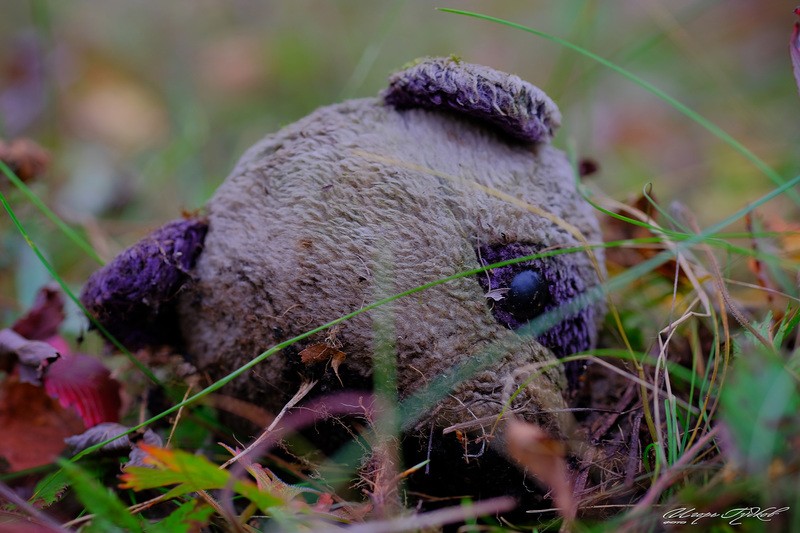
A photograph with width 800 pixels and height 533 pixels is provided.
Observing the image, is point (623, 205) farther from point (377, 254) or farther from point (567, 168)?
point (377, 254)

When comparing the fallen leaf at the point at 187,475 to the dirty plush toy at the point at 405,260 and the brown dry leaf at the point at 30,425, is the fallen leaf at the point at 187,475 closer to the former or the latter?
the dirty plush toy at the point at 405,260

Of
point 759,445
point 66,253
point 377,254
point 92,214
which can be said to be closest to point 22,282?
point 66,253

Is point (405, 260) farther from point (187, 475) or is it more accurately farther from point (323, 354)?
point (187, 475)

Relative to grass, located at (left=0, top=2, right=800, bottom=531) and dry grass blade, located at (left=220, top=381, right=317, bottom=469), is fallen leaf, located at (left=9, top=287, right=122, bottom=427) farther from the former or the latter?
dry grass blade, located at (left=220, top=381, right=317, bottom=469)

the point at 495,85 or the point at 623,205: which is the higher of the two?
the point at 495,85

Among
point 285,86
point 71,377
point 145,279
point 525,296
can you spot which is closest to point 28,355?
point 71,377
